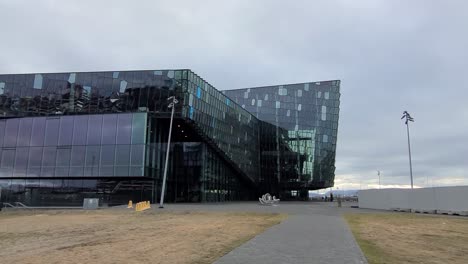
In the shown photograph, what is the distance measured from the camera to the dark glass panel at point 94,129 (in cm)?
5038

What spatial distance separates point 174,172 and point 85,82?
1682cm

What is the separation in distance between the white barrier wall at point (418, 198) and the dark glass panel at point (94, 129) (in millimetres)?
30747

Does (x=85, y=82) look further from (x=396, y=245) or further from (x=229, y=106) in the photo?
(x=396, y=245)

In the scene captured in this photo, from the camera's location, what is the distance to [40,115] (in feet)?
173

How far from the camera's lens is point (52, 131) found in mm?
51938

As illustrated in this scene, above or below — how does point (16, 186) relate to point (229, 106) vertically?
below

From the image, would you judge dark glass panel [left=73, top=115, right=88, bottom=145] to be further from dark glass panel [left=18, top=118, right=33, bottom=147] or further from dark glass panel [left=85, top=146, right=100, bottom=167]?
dark glass panel [left=18, top=118, right=33, bottom=147]

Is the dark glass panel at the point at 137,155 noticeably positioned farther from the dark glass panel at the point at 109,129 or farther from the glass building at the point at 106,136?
the dark glass panel at the point at 109,129

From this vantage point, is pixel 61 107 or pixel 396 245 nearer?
pixel 396 245

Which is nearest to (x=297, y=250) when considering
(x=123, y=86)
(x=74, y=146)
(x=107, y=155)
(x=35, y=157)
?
(x=107, y=155)

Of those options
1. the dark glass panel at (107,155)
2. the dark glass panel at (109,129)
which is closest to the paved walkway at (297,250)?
the dark glass panel at (107,155)

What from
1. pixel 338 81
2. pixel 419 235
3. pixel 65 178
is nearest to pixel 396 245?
pixel 419 235

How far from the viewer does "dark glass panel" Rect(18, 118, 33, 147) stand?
173 ft

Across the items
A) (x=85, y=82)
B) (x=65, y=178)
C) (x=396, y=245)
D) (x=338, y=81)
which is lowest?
(x=396, y=245)
